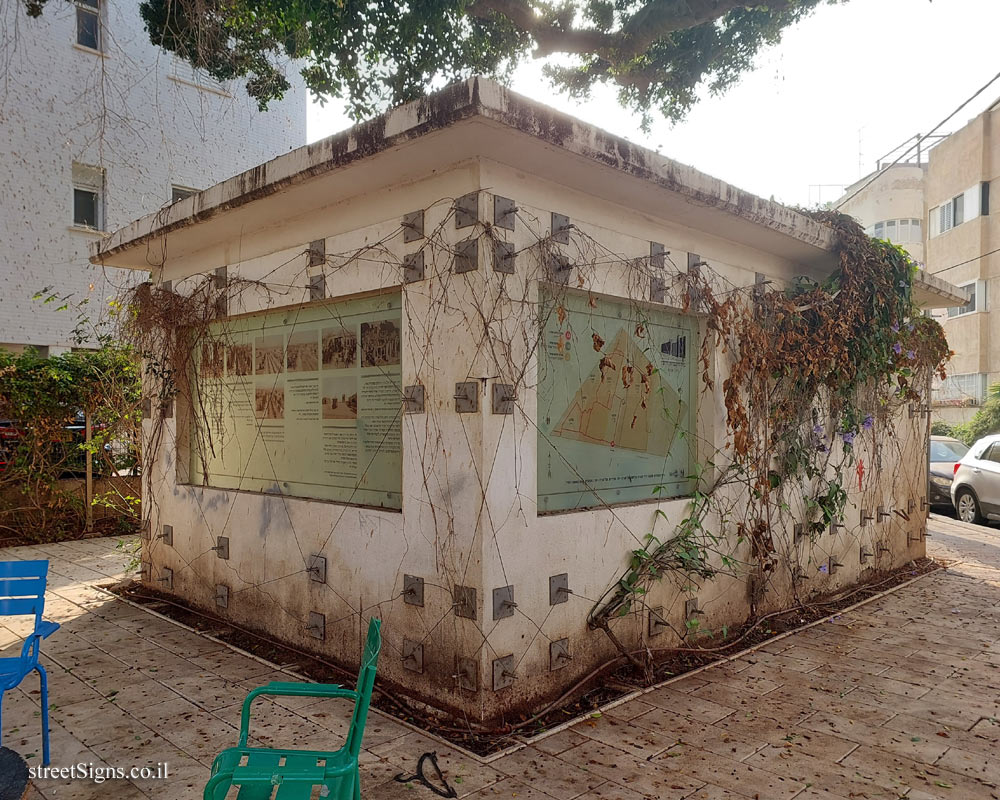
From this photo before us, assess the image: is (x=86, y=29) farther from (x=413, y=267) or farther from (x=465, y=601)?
(x=465, y=601)

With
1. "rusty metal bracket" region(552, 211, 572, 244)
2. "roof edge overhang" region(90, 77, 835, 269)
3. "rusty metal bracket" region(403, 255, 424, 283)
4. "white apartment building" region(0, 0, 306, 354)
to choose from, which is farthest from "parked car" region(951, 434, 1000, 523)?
"white apartment building" region(0, 0, 306, 354)

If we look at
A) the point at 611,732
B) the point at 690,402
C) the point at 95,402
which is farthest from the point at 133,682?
the point at 95,402

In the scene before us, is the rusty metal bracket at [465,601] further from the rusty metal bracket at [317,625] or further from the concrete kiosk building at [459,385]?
the rusty metal bracket at [317,625]

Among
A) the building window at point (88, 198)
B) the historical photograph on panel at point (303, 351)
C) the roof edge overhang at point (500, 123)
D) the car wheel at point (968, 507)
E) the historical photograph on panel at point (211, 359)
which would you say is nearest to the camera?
the roof edge overhang at point (500, 123)

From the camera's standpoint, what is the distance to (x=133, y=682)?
441cm

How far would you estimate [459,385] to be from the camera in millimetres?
3877

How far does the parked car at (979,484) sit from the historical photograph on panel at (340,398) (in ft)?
35.9

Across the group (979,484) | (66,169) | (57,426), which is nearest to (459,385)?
(57,426)

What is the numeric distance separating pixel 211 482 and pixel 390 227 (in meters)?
3.06

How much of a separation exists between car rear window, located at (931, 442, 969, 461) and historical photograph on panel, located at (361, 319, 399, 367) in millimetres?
12928

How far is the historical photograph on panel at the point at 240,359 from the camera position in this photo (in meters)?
5.66

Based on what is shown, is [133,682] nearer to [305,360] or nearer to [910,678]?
[305,360]

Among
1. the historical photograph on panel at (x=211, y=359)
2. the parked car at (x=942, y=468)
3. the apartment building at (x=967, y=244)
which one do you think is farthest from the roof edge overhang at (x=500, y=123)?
the apartment building at (x=967, y=244)

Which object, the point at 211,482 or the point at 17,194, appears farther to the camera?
the point at 17,194
